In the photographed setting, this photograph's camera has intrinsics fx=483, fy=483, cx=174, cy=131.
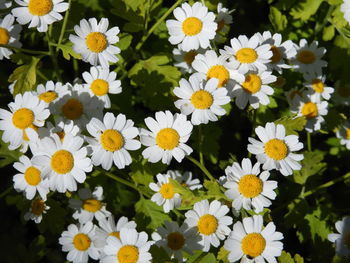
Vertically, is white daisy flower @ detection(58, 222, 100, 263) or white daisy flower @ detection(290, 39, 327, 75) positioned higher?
white daisy flower @ detection(290, 39, 327, 75)

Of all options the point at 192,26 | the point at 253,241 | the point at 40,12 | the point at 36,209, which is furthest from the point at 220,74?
the point at 36,209

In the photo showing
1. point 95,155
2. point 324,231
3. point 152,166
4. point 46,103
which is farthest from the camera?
point 324,231

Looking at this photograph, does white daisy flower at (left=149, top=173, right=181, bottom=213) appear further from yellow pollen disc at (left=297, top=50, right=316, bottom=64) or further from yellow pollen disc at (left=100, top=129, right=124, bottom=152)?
yellow pollen disc at (left=297, top=50, right=316, bottom=64)

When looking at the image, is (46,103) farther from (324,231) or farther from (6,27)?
(324,231)

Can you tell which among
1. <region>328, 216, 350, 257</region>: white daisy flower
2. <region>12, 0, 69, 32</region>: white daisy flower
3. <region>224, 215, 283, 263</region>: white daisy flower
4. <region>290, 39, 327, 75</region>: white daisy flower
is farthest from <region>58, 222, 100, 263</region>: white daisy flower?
<region>290, 39, 327, 75</region>: white daisy flower

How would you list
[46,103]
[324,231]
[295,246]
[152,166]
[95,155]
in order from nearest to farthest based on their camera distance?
[95,155] < [46,103] < [152,166] < [324,231] < [295,246]

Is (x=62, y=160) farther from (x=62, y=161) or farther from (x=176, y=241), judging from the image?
(x=176, y=241)

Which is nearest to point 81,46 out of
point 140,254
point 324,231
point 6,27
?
point 6,27
